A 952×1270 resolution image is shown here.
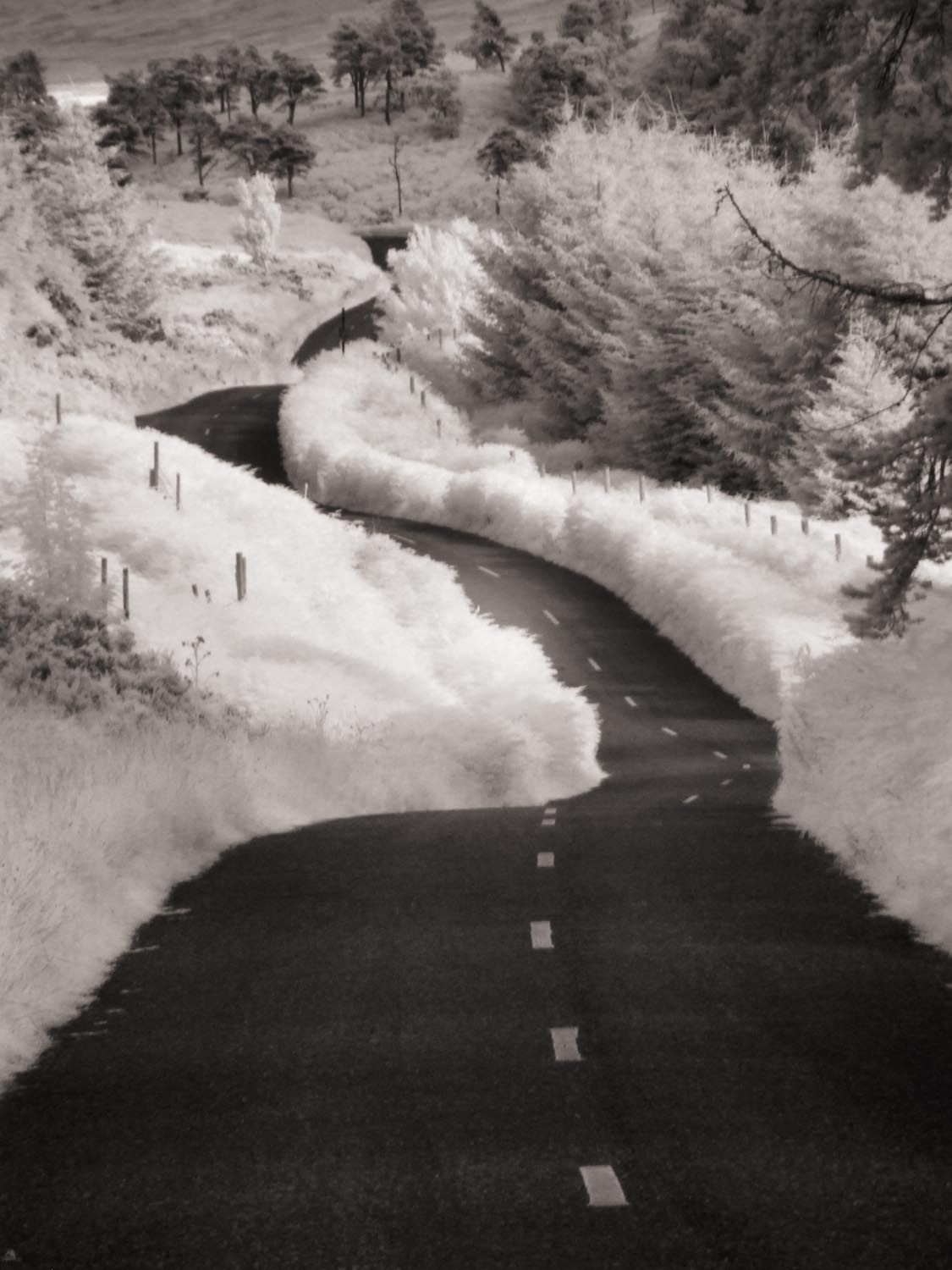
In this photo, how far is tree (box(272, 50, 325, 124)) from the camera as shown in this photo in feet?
554

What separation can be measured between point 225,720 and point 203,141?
5040 inches

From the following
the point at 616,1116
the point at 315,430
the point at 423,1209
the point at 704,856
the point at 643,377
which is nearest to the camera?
the point at 423,1209

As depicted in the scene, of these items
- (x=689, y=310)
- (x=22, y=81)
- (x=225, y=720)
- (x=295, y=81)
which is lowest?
(x=225, y=720)

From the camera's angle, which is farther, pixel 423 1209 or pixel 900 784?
pixel 900 784

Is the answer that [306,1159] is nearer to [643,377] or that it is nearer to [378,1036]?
[378,1036]

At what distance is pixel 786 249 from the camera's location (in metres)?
47.9

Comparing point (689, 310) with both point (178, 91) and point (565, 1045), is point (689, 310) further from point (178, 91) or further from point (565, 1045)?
point (178, 91)

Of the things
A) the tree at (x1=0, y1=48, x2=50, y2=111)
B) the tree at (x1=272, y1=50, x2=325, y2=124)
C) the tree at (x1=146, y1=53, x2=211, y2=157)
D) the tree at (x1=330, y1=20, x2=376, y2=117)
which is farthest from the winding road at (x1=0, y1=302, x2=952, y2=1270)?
the tree at (x1=330, y1=20, x2=376, y2=117)

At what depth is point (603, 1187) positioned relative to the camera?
18.6 ft

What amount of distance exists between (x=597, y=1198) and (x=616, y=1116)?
945 mm

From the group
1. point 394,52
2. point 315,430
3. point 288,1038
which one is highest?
point 394,52

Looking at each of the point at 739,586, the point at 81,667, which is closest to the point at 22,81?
the point at 739,586

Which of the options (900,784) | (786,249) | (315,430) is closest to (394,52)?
(315,430)

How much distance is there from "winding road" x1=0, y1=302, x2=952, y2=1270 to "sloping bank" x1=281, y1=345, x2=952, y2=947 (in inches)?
34.6
